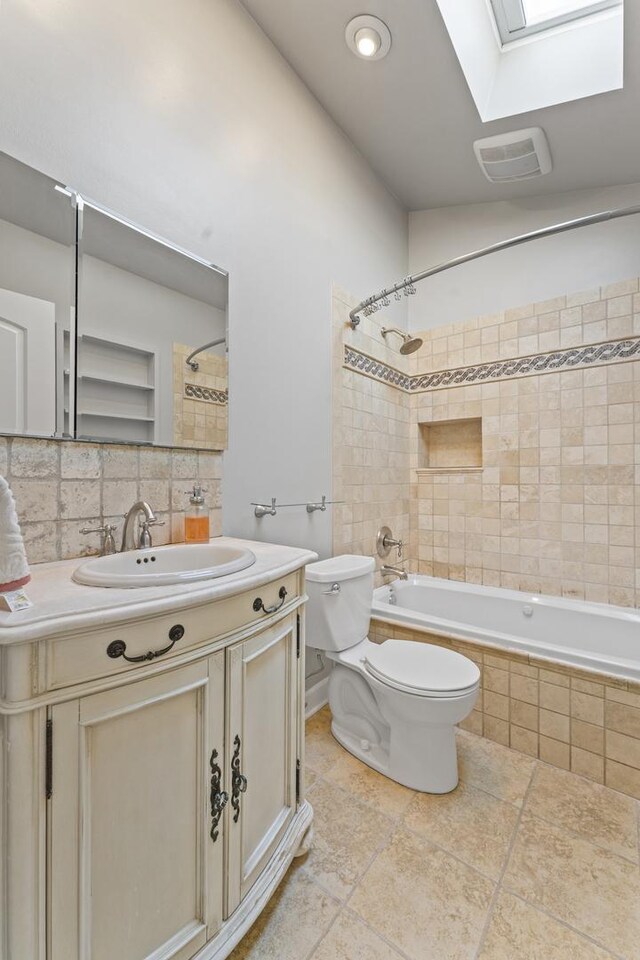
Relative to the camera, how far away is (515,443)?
2594 mm

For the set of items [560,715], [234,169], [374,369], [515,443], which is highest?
[234,169]

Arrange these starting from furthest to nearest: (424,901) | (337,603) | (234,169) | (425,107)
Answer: (425,107) → (337,603) → (234,169) → (424,901)

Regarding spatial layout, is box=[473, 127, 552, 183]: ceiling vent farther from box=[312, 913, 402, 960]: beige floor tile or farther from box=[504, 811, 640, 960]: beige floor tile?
box=[312, 913, 402, 960]: beige floor tile

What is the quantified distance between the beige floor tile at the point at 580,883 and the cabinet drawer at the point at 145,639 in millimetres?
1134

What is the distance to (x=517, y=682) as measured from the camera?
1814 millimetres

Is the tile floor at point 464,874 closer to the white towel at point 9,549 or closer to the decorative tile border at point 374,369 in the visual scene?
the white towel at point 9,549

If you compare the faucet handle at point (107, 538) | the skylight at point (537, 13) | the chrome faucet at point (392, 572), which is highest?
the skylight at point (537, 13)

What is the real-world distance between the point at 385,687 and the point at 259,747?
0.67 metres

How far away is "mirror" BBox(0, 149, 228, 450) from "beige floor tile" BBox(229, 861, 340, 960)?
1.37 m

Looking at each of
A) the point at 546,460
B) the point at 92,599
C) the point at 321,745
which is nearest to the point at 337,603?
the point at 321,745

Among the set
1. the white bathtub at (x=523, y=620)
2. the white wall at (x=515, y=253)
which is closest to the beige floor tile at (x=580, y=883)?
the white bathtub at (x=523, y=620)

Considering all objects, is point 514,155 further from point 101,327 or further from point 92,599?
point 92,599

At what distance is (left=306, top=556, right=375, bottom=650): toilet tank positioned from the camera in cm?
179

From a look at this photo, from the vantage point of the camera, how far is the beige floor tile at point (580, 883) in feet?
3.59
